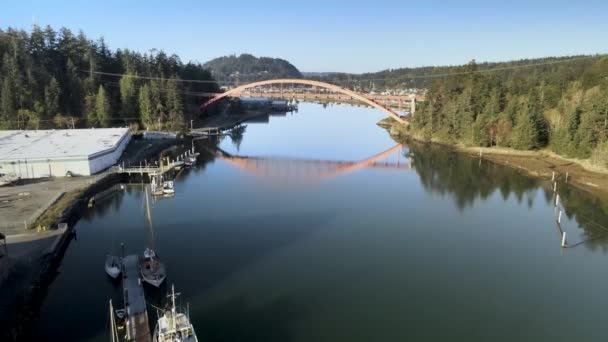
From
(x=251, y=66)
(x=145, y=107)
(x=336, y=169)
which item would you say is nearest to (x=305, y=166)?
(x=336, y=169)

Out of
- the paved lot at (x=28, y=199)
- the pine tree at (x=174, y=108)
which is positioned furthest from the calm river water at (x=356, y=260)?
the pine tree at (x=174, y=108)

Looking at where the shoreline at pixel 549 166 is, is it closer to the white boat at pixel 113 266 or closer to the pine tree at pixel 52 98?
the white boat at pixel 113 266

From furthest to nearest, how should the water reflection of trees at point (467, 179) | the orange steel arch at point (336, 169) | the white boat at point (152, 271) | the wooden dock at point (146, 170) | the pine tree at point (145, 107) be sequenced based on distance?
the pine tree at point (145, 107), the orange steel arch at point (336, 169), the wooden dock at point (146, 170), the water reflection of trees at point (467, 179), the white boat at point (152, 271)

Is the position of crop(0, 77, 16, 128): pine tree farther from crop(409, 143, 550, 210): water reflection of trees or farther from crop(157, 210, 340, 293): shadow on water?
crop(409, 143, 550, 210): water reflection of trees

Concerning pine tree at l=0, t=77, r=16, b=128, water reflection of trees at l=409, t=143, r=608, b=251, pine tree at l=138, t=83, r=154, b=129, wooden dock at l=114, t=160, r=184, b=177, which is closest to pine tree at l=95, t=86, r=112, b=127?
pine tree at l=138, t=83, r=154, b=129

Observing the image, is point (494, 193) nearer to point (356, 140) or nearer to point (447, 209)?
point (447, 209)

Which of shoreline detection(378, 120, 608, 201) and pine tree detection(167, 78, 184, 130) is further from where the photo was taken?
pine tree detection(167, 78, 184, 130)

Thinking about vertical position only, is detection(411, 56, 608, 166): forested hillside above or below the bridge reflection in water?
above
